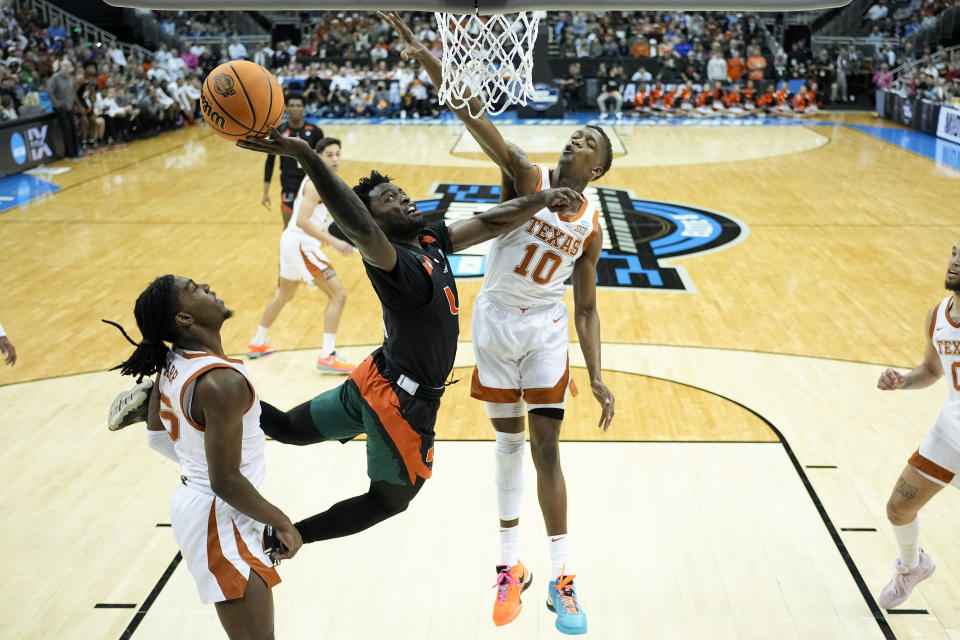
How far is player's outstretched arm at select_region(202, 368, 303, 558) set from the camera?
2844 mm

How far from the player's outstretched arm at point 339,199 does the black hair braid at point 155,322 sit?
0.54 metres

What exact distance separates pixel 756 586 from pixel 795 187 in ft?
34.1

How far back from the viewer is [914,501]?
12.7ft

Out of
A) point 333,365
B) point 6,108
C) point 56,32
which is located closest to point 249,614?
point 333,365

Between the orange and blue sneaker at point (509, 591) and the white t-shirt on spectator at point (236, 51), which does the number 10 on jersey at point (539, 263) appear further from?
the white t-shirt on spectator at point (236, 51)

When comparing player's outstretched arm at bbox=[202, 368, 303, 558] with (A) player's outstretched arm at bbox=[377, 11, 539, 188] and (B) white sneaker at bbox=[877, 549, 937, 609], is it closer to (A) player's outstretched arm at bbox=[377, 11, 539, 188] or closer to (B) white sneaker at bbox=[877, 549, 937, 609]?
(A) player's outstretched arm at bbox=[377, 11, 539, 188]

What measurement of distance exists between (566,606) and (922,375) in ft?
6.14

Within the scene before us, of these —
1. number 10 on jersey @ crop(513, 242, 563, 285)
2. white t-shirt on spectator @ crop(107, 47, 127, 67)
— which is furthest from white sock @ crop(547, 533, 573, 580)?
white t-shirt on spectator @ crop(107, 47, 127, 67)

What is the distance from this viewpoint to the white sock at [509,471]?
4125mm

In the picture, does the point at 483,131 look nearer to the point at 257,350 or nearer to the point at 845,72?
the point at 257,350

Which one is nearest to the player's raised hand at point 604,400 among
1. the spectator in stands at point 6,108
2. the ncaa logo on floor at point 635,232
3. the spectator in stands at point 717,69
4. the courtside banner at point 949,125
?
the ncaa logo on floor at point 635,232

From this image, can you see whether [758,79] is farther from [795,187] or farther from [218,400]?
[218,400]

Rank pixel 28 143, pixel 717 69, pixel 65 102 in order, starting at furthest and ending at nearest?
pixel 717 69 < pixel 65 102 < pixel 28 143

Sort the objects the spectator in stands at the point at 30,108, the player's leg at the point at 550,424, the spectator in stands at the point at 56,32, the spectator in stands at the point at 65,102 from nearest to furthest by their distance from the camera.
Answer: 1. the player's leg at the point at 550,424
2. the spectator in stands at the point at 30,108
3. the spectator in stands at the point at 65,102
4. the spectator in stands at the point at 56,32
